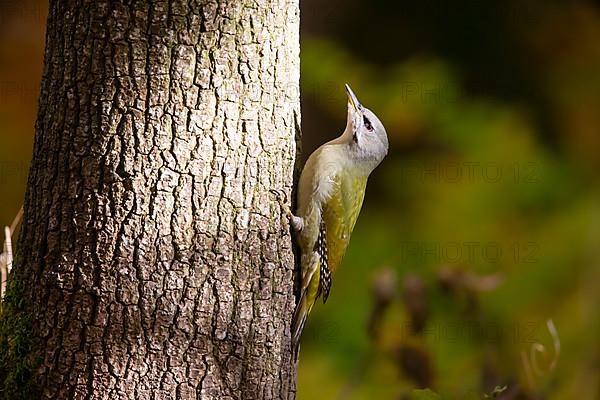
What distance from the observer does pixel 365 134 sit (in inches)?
170

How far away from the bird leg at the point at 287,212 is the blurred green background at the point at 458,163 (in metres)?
3.85

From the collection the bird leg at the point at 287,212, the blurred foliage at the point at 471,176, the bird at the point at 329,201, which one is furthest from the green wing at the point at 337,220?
the blurred foliage at the point at 471,176

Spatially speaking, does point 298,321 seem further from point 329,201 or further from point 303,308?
point 329,201

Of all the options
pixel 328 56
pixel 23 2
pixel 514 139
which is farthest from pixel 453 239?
pixel 23 2

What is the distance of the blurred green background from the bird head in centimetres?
292

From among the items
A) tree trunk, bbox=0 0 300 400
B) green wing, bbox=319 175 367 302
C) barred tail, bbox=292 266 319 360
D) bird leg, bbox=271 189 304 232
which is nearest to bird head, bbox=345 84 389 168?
green wing, bbox=319 175 367 302

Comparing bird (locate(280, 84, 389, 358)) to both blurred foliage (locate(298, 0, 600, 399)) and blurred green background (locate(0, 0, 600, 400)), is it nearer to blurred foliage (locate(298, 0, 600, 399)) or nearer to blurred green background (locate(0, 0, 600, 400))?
blurred green background (locate(0, 0, 600, 400))

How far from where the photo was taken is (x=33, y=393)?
9.32 ft

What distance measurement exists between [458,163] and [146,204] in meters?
5.86

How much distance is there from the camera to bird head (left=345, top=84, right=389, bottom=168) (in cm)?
429

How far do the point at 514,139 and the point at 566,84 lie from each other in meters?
1.36

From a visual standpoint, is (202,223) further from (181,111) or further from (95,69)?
(95,69)

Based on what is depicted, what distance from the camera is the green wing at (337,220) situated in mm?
3814

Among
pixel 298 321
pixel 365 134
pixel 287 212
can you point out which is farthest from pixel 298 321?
pixel 365 134
